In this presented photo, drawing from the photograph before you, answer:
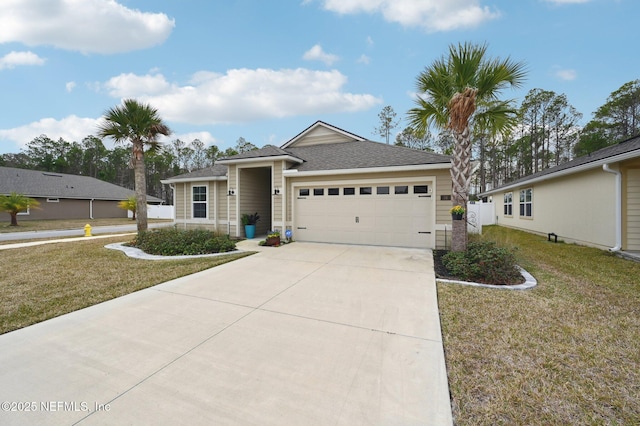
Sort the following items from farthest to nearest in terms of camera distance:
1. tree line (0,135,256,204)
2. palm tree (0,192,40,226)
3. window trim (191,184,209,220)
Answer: tree line (0,135,256,204) < palm tree (0,192,40,226) < window trim (191,184,209,220)

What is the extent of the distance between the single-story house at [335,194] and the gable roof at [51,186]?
1848cm

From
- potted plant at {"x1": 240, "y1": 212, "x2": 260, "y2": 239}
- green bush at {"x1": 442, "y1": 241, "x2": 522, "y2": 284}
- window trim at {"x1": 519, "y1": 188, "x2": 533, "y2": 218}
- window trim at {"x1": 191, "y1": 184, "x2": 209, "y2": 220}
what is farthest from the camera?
window trim at {"x1": 519, "y1": 188, "x2": 533, "y2": 218}

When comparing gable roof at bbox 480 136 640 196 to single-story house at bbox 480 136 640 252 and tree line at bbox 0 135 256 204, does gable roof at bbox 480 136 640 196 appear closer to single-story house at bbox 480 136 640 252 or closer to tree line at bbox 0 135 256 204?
single-story house at bbox 480 136 640 252

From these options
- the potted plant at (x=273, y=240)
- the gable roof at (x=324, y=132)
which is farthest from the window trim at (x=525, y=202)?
the potted plant at (x=273, y=240)

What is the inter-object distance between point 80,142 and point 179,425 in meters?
63.0

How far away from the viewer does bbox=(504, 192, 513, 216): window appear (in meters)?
16.9

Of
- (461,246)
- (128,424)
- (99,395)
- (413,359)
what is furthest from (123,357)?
(461,246)

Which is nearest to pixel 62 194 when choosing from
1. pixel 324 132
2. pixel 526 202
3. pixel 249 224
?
pixel 249 224

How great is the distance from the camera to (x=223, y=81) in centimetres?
1473

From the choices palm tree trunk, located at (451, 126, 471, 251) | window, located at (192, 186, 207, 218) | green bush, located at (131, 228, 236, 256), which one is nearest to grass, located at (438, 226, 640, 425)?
palm tree trunk, located at (451, 126, 471, 251)

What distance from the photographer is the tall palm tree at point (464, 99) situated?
6.12 metres

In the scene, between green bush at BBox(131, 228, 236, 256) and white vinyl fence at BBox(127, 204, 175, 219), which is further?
white vinyl fence at BBox(127, 204, 175, 219)

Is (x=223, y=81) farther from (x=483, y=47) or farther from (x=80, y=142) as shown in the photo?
(x=80, y=142)

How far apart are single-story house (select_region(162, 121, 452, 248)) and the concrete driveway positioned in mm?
4449
